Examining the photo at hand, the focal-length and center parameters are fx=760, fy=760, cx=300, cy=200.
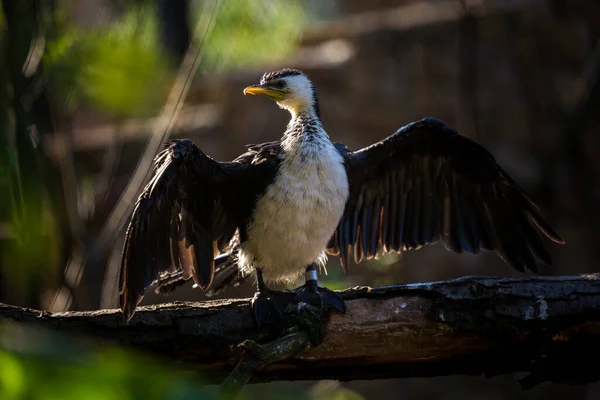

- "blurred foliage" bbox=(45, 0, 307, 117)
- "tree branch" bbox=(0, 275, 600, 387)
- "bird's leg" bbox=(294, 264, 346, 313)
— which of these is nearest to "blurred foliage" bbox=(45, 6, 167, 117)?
"blurred foliage" bbox=(45, 0, 307, 117)

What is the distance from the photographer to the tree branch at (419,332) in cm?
323

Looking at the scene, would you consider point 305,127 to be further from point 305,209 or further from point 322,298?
point 322,298

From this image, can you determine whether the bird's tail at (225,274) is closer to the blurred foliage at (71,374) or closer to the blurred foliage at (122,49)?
the blurred foliage at (122,49)

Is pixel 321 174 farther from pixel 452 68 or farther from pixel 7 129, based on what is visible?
pixel 452 68

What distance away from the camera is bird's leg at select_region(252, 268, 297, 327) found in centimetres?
336

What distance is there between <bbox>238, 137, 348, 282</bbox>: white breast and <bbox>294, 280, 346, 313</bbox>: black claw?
28 centimetres

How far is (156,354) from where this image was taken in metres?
3.17

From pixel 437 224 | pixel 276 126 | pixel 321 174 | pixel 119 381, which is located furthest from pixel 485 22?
pixel 119 381

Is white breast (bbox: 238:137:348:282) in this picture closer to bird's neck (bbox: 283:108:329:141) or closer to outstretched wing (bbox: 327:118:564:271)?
bird's neck (bbox: 283:108:329:141)

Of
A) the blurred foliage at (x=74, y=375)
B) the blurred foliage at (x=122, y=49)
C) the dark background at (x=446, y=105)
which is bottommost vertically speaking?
the dark background at (x=446, y=105)

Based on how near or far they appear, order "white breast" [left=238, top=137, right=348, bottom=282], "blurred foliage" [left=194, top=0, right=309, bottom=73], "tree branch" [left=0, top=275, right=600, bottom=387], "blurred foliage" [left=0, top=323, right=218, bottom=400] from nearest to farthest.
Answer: "blurred foliage" [left=0, top=323, right=218, bottom=400] → "tree branch" [left=0, top=275, right=600, bottom=387] → "white breast" [left=238, top=137, right=348, bottom=282] → "blurred foliage" [left=194, top=0, right=309, bottom=73]

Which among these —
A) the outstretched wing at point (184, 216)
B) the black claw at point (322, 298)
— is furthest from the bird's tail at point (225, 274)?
the black claw at point (322, 298)

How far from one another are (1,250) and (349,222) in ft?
6.72

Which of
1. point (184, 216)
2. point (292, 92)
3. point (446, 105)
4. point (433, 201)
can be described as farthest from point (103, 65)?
point (446, 105)
